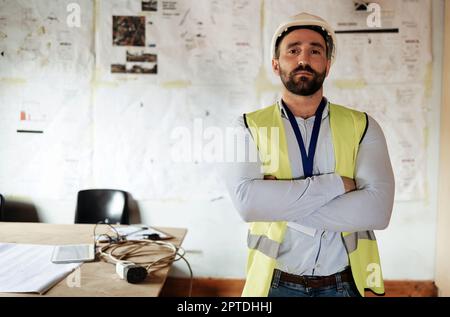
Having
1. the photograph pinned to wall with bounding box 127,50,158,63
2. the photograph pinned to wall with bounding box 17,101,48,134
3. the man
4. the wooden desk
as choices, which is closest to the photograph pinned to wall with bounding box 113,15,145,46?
the photograph pinned to wall with bounding box 127,50,158,63

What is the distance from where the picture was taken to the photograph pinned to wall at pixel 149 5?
228 centimetres

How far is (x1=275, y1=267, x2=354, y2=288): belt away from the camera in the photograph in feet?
3.79

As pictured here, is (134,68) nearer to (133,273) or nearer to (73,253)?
(73,253)

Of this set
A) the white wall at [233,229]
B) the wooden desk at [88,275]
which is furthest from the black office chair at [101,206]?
the wooden desk at [88,275]

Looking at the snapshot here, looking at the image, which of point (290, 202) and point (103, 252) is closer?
point (290, 202)

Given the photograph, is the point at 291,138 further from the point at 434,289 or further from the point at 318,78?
the point at 434,289

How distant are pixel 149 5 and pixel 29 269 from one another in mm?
1697

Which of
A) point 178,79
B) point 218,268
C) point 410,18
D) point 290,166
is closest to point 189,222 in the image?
point 218,268

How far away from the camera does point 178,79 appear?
2363 millimetres

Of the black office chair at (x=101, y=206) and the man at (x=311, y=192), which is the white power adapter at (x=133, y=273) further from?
the black office chair at (x=101, y=206)

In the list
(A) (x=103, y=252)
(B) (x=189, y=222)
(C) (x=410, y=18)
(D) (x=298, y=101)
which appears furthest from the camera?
(B) (x=189, y=222)

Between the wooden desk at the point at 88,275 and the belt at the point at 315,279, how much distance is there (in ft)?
1.26
